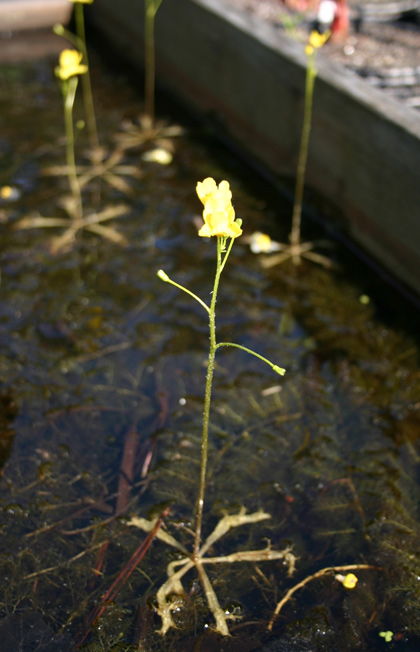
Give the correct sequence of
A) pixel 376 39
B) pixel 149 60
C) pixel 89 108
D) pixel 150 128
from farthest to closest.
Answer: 1. pixel 149 60
2. pixel 89 108
3. pixel 150 128
4. pixel 376 39

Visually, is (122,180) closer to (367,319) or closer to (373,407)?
(367,319)

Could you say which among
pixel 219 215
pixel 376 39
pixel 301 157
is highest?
pixel 219 215

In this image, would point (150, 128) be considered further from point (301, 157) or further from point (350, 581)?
point (350, 581)

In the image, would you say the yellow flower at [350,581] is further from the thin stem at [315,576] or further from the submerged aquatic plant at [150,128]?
the submerged aquatic plant at [150,128]

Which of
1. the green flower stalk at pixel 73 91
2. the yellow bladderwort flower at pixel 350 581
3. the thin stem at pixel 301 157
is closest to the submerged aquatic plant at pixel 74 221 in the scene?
the green flower stalk at pixel 73 91

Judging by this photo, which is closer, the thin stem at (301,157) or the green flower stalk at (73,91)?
the green flower stalk at (73,91)

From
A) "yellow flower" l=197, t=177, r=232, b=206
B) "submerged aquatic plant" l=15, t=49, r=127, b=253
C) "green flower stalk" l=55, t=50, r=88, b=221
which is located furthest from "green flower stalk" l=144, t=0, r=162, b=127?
"yellow flower" l=197, t=177, r=232, b=206

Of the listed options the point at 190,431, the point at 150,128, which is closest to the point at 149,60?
the point at 150,128
